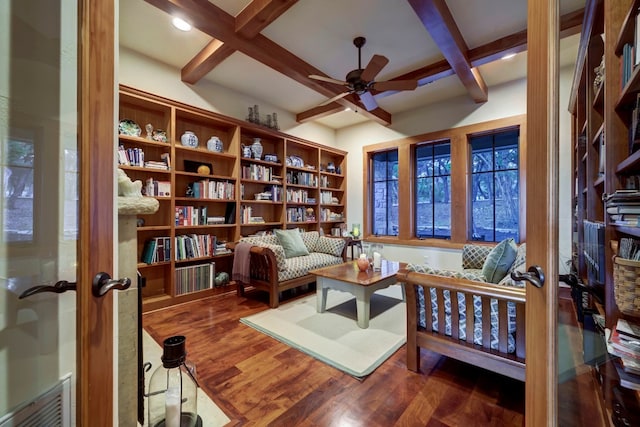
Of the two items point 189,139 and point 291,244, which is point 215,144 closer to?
point 189,139

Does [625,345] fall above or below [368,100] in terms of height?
below

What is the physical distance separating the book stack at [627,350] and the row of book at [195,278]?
3535mm

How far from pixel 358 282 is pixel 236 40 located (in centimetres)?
254

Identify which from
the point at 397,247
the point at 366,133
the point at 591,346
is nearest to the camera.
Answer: the point at 591,346

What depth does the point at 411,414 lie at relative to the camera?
4.63 ft

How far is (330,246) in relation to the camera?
400cm

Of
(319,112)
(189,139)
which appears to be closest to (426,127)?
(319,112)

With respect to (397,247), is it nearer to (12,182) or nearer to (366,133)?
(366,133)

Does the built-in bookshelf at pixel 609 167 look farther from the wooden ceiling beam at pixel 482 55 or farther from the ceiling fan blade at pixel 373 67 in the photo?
the ceiling fan blade at pixel 373 67

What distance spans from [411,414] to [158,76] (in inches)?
156

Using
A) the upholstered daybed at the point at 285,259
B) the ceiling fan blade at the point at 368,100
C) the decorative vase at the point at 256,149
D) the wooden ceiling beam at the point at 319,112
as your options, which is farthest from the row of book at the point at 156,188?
the ceiling fan blade at the point at 368,100

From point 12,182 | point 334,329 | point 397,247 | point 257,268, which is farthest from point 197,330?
point 397,247

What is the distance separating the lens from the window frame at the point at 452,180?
3648 millimetres

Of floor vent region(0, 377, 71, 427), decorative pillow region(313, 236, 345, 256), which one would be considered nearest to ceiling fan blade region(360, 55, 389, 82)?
decorative pillow region(313, 236, 345, 256)
